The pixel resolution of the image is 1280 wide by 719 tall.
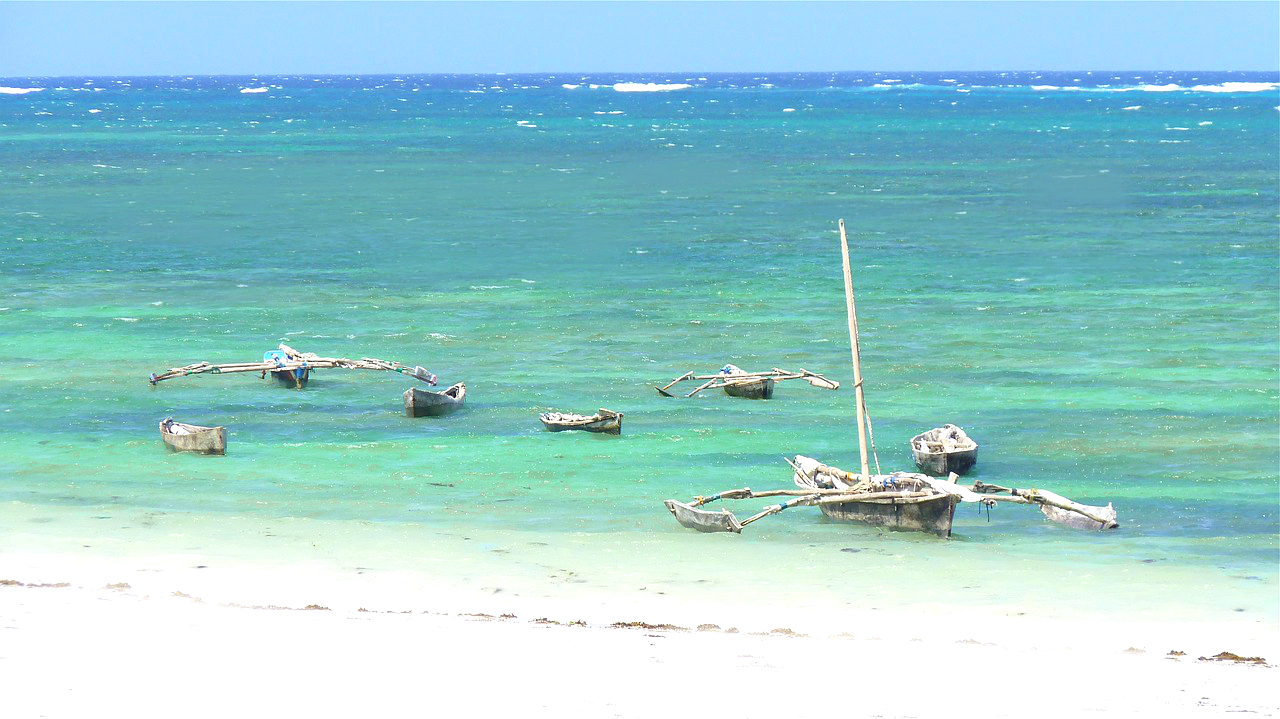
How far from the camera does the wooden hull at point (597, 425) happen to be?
95.9 ft

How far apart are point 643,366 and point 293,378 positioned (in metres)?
8.56

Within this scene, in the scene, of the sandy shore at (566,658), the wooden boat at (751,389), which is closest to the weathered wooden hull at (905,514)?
the sandy shore at (566,658)

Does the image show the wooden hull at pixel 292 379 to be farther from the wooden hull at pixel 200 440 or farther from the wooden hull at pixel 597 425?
the wooden hull at pixel 597 425

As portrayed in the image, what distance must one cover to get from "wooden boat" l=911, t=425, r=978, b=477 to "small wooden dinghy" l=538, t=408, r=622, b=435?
5971 millimetres

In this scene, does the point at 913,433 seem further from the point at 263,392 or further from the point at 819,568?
the point at 263,392

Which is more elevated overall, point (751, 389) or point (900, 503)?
point (900, 503)

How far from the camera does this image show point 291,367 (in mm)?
32875

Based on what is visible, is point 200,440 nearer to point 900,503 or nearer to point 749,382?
point 749,382

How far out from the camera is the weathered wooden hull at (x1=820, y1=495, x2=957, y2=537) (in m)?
22.1

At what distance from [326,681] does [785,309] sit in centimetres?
3244

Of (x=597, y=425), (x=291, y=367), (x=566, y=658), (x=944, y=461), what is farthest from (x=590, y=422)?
(x=566, y=658)

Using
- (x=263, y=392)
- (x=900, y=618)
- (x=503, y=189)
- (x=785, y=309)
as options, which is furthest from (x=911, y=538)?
(x=503, y=189)

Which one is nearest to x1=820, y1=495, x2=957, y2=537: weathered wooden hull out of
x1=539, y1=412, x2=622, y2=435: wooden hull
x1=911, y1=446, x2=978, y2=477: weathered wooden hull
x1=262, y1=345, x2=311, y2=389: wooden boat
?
x1=911, y1=446, x2=978, y2=477: weathered wooden hull

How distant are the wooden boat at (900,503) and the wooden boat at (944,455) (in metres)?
2.64
